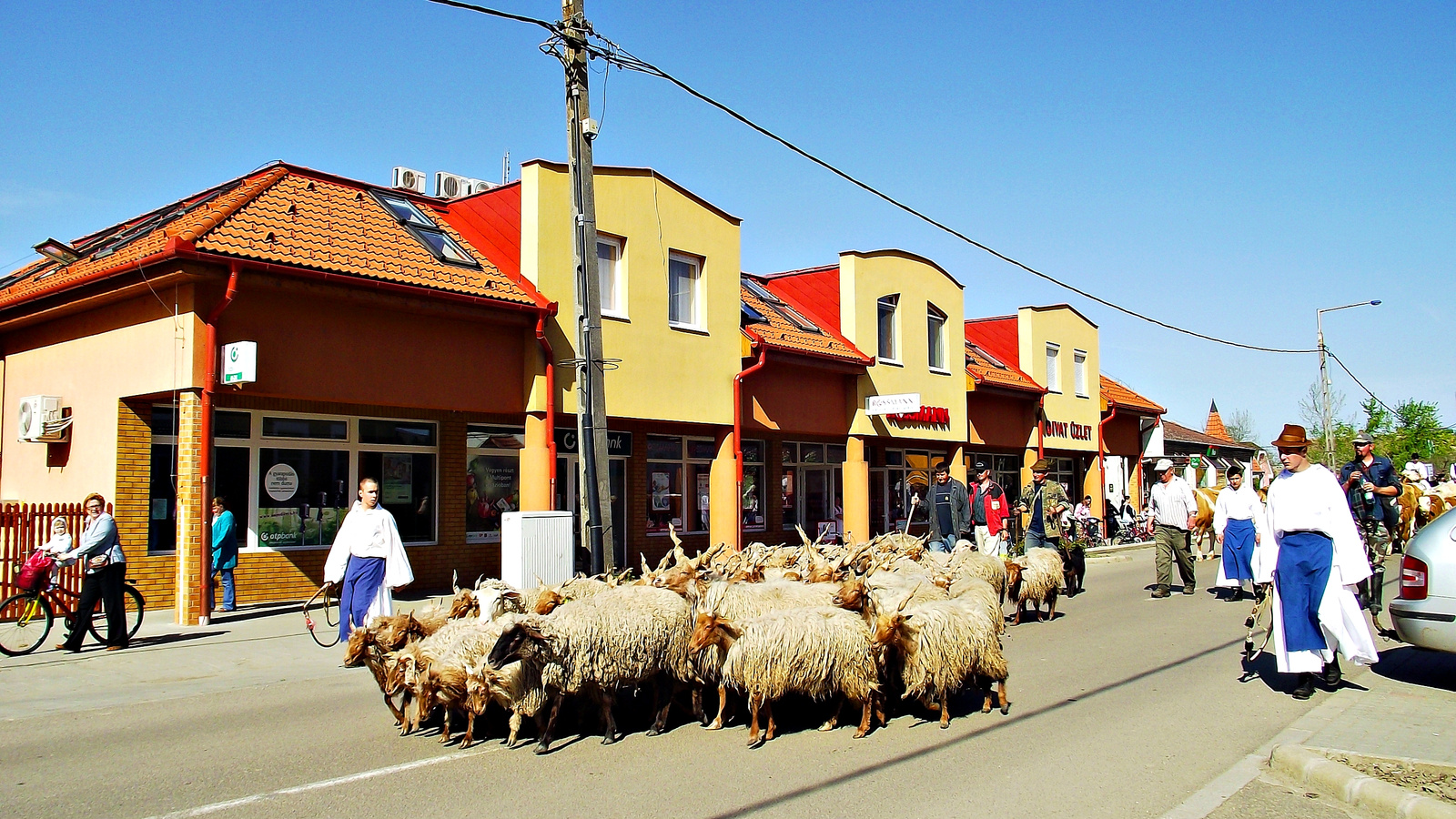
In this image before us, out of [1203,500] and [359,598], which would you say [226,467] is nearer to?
[359,598]

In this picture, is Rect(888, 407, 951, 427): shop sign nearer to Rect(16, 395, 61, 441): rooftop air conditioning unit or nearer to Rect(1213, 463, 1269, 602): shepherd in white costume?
Rect(1213, 463, 1269, 602): shepherd in white costume

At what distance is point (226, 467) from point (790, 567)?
8503mm

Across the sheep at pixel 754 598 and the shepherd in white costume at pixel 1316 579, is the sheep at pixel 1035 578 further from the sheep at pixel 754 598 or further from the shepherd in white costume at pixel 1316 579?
the sheep at pixel 754 598

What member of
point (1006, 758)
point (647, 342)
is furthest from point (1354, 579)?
point (647, 342)

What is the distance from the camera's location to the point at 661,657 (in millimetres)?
7461

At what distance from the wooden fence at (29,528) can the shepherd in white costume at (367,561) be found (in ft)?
15.6

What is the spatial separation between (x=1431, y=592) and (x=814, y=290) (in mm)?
16327

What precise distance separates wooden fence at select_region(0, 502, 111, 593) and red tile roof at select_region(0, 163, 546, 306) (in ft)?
9.49

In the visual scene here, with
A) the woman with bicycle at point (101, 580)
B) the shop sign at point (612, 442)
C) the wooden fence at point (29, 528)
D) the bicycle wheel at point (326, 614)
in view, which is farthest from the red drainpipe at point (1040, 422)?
the woman with bicycle at point (101, 580)

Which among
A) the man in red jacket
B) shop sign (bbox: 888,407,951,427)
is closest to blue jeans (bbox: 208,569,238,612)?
the man in red jacket

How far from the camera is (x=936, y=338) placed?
25.6 metres

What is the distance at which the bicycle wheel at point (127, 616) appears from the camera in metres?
11.5

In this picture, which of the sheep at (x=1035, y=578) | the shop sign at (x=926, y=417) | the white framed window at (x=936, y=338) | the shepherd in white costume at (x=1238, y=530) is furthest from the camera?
the white framed window at (x=936, y=338)

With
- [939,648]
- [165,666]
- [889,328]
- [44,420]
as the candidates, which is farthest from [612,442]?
[939,648]
